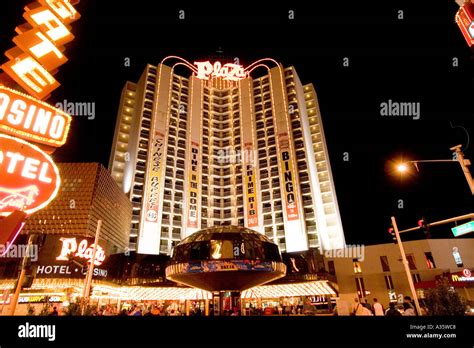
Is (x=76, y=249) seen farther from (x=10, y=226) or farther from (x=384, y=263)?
(x=384, y=263)

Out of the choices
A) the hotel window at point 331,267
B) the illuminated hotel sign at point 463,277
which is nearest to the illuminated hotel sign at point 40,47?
the illuminated hotel sign at point 463,277

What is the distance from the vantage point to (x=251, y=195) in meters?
60.0

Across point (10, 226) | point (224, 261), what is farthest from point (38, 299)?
point (10, 226)

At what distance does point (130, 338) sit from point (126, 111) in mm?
73929

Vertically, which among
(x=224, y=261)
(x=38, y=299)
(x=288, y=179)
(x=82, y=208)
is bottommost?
(x=38, y=299)

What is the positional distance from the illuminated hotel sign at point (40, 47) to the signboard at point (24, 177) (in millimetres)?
2623

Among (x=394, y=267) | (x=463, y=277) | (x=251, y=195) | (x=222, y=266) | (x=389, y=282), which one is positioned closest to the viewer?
(x=222, y=266)

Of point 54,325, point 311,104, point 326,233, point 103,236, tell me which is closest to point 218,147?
point 311,104

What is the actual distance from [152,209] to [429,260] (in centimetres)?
4469

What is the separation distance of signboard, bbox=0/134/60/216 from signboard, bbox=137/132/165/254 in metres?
44.2

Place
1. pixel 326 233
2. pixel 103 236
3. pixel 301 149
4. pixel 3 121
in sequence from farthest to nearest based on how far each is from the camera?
pixel 301 149
pixel 326 233
pixel 103 236
pixel 3 121

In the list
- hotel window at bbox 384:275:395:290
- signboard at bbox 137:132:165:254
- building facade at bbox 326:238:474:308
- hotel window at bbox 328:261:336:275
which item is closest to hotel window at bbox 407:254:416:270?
building facade at bbox 326:238:474:308

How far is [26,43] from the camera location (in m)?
11.1

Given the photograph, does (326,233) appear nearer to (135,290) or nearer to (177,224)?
(177,224)
